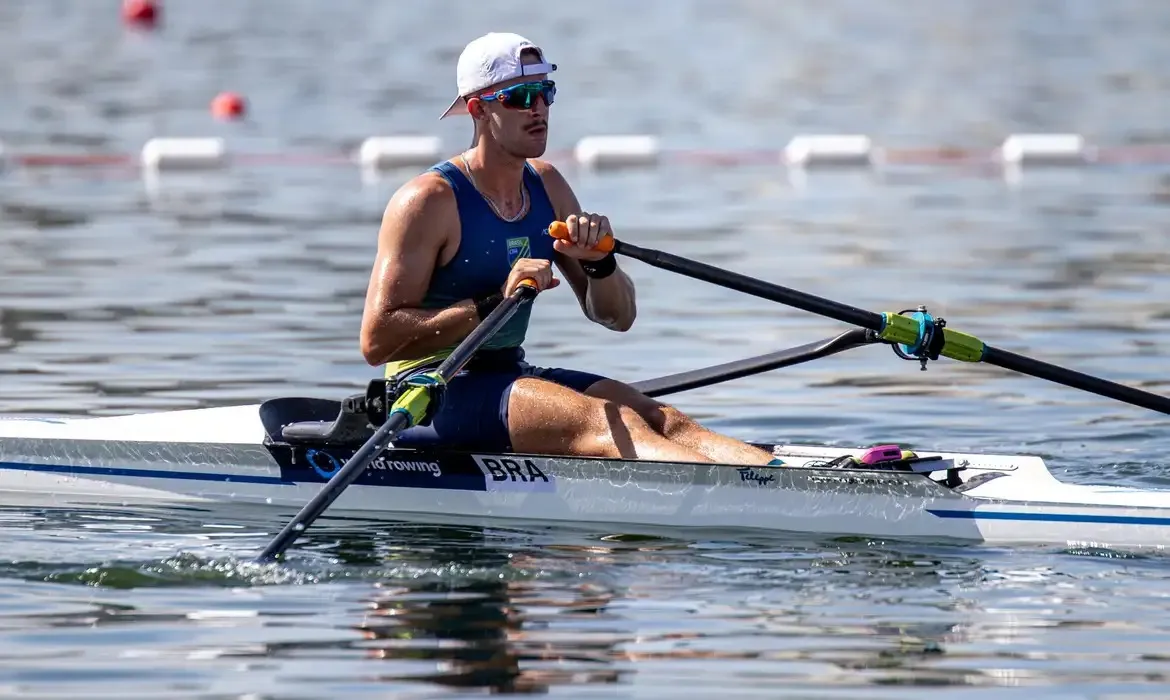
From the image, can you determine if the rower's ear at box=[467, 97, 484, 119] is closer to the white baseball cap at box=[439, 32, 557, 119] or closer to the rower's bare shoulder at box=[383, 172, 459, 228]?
the white baseball cap at box=[439, 32, 557, 119]

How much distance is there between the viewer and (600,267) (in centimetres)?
838

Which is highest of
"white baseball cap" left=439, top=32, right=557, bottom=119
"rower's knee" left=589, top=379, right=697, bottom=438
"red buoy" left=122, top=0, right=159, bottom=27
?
"red buoy" left=122, top=0, right=159, bottom=27

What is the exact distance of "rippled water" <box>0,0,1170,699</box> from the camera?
6.38 meters

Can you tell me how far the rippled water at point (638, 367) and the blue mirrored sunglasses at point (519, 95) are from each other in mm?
1595

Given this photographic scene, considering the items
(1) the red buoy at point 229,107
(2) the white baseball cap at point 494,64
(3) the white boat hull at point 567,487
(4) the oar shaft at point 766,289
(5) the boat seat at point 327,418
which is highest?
(1) the red buoy at point 229,107

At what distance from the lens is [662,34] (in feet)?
154

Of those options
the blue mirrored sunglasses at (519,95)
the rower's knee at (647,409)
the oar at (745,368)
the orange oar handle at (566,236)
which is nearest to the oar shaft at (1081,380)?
the oar at (745,368)

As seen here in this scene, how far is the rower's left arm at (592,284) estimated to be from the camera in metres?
8.48

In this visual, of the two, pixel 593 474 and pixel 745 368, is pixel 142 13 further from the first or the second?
pixel 593 474

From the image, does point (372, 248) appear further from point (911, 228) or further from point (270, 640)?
point (270, 640)

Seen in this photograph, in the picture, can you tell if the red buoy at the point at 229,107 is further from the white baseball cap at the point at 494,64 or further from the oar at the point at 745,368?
the white baseball cap at the point at 494,64

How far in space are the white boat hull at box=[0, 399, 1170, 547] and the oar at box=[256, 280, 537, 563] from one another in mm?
545

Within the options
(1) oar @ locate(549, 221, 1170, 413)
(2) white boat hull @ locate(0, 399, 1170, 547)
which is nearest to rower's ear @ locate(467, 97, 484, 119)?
(1) oar @ locate(549, 221, 1170, 413)

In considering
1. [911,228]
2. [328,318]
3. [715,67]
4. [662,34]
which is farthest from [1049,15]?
[328,318]
